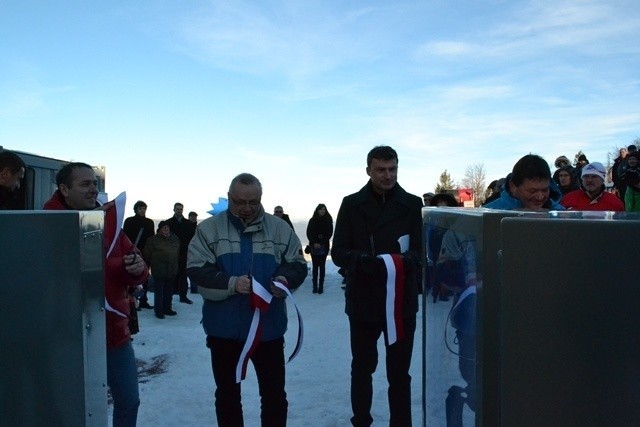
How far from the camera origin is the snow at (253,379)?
16.8 ft

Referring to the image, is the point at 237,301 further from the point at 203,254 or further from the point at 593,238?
the point at 593,238

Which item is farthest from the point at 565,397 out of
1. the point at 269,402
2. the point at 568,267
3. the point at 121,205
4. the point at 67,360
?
the point at 269,402

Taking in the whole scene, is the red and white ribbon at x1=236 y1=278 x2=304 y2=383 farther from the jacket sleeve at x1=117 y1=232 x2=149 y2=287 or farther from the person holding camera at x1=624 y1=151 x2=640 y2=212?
the person holding camera at x1=624 y1=151 x2=640 y2=212

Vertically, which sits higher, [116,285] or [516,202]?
[516,202]

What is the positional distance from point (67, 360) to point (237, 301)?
82.9 inches

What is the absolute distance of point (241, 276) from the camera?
12.2ft

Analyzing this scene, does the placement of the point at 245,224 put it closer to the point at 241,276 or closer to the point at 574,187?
the point at 241,276

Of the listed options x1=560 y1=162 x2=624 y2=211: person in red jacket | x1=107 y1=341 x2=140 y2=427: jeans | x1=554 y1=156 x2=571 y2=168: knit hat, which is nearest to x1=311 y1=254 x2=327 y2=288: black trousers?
x1=554 y1=156 x2=571 y2=168: knit hat

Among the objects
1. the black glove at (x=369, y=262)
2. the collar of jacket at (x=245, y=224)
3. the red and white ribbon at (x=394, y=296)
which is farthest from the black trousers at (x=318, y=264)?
the collar of jacket at (x=245, y=224)

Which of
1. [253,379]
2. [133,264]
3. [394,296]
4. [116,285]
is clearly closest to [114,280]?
[116,285]

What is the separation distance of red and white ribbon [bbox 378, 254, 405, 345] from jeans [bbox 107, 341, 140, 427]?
1.61 metres

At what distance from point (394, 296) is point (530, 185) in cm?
114

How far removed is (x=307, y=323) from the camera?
9.67m

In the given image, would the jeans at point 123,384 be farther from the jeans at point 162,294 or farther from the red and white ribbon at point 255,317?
the jeans at point 162,294
